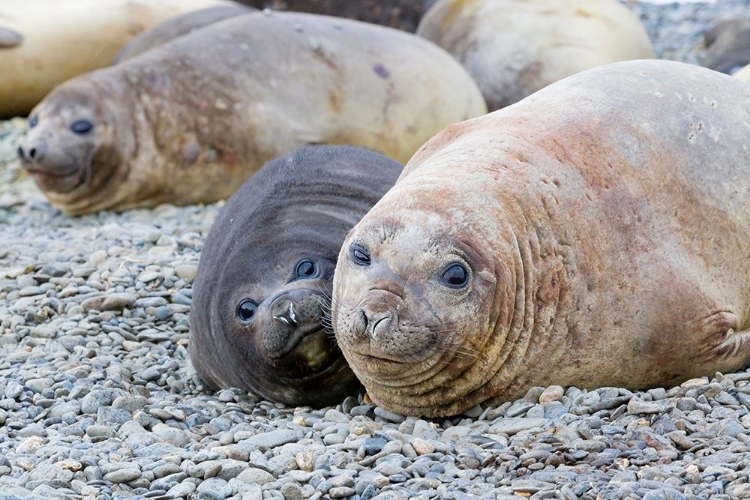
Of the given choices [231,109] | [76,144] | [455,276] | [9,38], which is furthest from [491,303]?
[9,38]

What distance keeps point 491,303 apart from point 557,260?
0.31 m

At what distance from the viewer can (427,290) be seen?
4.03m

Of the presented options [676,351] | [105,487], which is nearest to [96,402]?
[105,487]

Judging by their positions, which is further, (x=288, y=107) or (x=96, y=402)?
(x=288, y=107)

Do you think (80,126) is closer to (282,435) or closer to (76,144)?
(76,144)

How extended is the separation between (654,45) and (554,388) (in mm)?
10502

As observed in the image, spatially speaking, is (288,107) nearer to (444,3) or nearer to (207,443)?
(444,3)

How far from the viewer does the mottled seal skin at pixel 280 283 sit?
15.4 feet

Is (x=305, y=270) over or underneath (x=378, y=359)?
underneath

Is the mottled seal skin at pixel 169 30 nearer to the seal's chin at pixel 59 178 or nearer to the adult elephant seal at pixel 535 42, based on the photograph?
the seal's chin at pixel 59 178

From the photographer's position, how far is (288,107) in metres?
8.55

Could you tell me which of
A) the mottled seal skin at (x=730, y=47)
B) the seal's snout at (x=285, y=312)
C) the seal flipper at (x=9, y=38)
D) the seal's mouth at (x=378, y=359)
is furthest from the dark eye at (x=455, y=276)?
the seal flipper at (x=9, y=38)

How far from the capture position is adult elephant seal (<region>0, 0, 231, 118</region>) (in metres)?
11.4

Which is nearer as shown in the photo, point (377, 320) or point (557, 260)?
point (377, 320)
